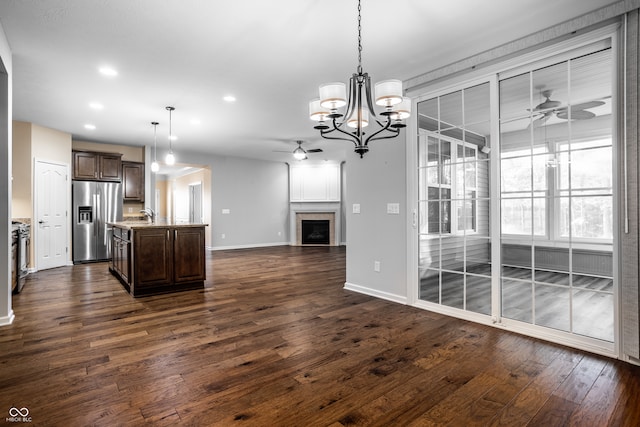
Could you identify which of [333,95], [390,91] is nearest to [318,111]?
[333,95]

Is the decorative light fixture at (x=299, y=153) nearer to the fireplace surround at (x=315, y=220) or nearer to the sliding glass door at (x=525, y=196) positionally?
the fireplace surround at (x=315, y=220)

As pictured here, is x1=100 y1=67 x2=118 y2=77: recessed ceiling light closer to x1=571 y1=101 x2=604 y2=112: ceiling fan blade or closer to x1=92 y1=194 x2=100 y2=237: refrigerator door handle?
x1=92 y1=194 x2=100 y2=237: refrigerator door handle

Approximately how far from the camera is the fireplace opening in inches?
414

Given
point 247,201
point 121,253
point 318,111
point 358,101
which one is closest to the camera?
point 358,101

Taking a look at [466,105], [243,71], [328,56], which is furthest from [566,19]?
[243,71]

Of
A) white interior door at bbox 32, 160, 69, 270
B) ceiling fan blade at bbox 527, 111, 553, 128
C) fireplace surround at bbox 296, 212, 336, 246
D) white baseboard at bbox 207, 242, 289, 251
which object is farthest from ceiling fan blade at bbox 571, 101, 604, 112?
white baseboard at bbox 207, 242, 289, 251

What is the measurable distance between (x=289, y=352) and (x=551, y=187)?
2.62 metres

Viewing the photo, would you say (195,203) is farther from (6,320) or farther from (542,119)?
(542,119)

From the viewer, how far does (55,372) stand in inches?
88.0

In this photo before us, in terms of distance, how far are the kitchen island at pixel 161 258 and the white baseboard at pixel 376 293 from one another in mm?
2070

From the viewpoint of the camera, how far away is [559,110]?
285 cm

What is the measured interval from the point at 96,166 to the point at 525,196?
25.3ft

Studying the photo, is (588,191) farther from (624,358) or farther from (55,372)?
(55,372)

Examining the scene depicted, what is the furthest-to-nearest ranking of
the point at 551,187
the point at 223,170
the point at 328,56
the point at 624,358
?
the point at 223,170
the point at 328,56
the point at 551,187
the point at 624,358
